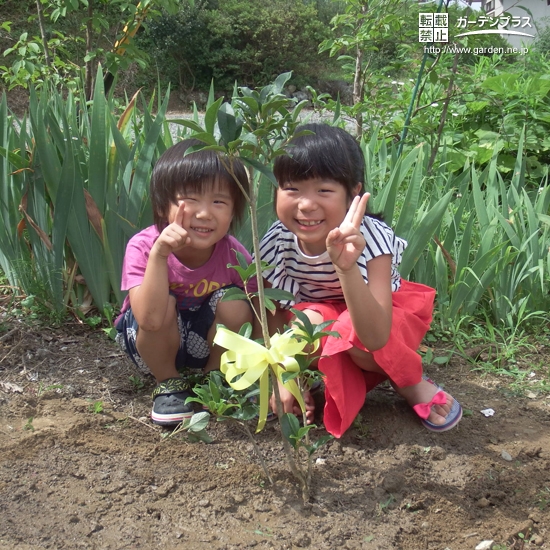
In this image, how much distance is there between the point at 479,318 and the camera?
2.43m

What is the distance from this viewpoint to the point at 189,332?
1.86 m

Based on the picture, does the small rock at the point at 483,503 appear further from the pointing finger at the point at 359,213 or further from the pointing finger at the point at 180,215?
the pointing finger at the point at 180,215

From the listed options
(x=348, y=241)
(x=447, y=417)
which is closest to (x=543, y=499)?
(x=447, y=417)

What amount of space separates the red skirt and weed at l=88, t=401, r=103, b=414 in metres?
0.62

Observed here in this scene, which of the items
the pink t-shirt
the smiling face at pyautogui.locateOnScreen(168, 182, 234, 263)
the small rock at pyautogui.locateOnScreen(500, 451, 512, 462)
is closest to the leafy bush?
the pink t-shirt

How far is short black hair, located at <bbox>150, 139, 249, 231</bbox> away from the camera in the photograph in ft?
5.18

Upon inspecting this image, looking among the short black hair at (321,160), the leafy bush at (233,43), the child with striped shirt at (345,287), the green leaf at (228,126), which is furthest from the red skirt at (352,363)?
the leafy bush at (233,43)

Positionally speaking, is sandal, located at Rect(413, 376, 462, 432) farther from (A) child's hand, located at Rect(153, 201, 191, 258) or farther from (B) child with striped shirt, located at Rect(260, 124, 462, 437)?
(A) child's hand, located at Rect(153, 201, 191, 258)

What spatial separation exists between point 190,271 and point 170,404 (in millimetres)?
372

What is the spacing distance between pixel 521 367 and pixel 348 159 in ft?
3.47

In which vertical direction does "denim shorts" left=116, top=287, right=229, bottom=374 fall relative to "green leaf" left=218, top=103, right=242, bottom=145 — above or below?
below

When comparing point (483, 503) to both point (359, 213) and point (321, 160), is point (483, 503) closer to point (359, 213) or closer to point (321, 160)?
point (359, 213)

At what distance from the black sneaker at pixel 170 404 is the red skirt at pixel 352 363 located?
15.3 inches

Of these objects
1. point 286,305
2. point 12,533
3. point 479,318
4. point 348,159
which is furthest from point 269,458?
point 479,318
